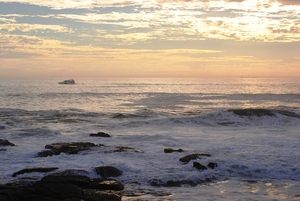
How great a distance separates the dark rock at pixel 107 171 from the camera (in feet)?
39.0

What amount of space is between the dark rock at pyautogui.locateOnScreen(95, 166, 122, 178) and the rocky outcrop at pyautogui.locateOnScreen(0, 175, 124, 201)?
1.48 m

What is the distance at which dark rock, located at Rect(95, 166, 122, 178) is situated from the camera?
11878mm

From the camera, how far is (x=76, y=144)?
1684 centimetres

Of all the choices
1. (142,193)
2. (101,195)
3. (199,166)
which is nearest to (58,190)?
(101,195)

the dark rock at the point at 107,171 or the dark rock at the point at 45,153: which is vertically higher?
the dark rock at the point at 107,171

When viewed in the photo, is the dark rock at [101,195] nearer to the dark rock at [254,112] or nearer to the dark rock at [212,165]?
the dark rock at [212,165]

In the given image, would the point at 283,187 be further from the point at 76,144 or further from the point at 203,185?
the point at 76,144

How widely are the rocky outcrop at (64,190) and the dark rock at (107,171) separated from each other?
4.84 feet

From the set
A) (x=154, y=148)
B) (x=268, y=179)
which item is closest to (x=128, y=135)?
(x=154, y=148)

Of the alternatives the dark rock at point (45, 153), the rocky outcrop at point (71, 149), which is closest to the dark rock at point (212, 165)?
the rocky outcrop at point (71, 149)

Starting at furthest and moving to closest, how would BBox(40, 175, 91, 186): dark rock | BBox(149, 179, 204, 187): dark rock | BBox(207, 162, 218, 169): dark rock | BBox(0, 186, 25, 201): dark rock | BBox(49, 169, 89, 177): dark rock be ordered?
BBox(207, 162, 218, 169): dark rock < BBox(149, 179, 204, 187): dark rock < BBox(49, 169, 89, 177): dark rock < BBox(40, 175, 91, 186): dark rock < BBox(0, 186, 25, 201): dark rock

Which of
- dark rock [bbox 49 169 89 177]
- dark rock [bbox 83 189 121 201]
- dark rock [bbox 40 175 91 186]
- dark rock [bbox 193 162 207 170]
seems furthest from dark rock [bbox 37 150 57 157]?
dark rock [bbox 193 162 207 170]

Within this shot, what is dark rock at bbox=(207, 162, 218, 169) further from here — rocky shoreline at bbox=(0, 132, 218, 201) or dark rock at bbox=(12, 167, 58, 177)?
dark rock at bbox=(12, 167, 58, 177)

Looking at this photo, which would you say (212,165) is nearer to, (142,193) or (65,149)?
(142,193)
